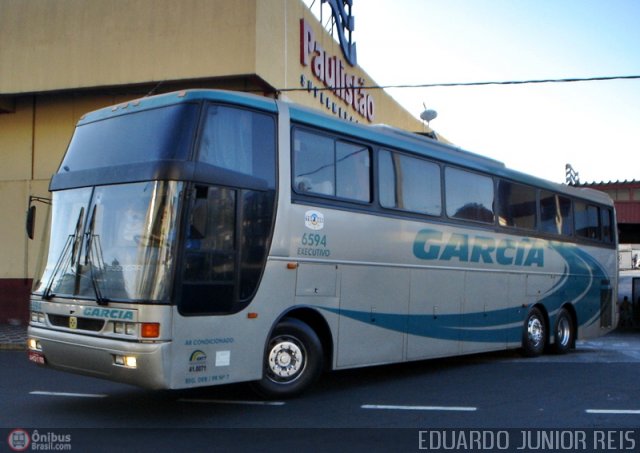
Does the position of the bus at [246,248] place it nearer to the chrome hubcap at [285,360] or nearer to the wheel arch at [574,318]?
the chrome hubcap at [285,360]

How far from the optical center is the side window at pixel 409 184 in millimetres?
10414

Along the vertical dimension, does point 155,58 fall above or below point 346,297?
above

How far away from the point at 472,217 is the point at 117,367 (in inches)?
274

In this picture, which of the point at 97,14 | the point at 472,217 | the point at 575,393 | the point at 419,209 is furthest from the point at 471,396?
the point at 97,14

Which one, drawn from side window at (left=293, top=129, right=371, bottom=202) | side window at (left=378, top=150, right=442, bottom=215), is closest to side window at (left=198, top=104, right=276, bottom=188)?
side window at (left=293, top=129, right=371, bottom=202)

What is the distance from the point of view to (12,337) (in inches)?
610

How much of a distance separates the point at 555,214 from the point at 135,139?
382 inches

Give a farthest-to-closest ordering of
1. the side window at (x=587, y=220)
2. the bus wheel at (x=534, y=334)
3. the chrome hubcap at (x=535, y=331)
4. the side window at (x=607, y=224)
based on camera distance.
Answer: the side window at (x=607, y=224) → the side window at (x=587, y=220) → the chrome hubcap at (x=535, y=331) → the bus wheel at (x=534, y=334)

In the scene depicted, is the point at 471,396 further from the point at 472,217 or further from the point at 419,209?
the point at 472,217

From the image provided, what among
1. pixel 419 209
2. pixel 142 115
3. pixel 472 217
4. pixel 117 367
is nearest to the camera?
pixel 117 367

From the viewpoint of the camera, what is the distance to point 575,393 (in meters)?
9.64

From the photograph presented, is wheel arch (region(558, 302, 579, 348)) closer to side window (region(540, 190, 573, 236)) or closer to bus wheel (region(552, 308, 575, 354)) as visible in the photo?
bus wheel (region(552, 308, 575, 354))

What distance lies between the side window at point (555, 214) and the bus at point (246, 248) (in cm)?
296

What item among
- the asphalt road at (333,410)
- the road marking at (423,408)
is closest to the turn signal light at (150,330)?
the asphalt road at (333,410)
